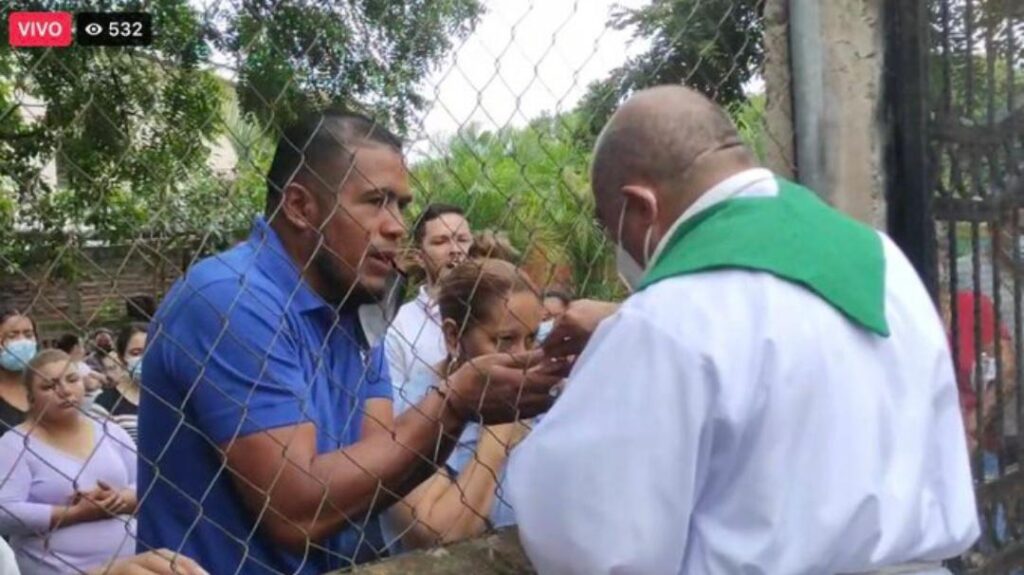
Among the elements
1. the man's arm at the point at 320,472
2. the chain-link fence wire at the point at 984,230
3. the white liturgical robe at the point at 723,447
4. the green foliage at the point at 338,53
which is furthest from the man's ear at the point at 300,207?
the chain-link fence wire at the point at 984,230

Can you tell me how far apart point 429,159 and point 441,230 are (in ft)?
2.91

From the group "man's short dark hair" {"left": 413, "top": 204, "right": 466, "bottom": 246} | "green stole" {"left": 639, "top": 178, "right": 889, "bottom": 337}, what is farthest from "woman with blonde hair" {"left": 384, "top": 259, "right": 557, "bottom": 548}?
"green stole" {"left": 639, "top": 178, "right": 889, "bottom": 337}

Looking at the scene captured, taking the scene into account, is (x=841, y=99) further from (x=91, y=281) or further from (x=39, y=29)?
(x=91, y=281)

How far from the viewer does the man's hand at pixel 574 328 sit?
8.56 feet

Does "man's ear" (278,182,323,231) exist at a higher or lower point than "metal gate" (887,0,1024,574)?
higher

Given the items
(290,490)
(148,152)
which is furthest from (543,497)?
(148,152)

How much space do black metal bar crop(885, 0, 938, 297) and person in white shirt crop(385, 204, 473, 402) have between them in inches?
43.7

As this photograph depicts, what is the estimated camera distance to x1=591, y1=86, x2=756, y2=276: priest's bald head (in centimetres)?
210

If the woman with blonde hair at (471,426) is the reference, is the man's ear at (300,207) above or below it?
above

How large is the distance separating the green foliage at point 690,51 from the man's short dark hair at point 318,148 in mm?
655

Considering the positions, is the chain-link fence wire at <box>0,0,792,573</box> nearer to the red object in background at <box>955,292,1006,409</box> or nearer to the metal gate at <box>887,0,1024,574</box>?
the metal gate at <box>887,0,1024,574</box>

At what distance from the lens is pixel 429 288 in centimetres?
363

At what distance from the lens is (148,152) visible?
2928mm

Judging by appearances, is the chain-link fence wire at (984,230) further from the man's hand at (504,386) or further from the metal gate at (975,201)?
the man's hand at (504,386)
